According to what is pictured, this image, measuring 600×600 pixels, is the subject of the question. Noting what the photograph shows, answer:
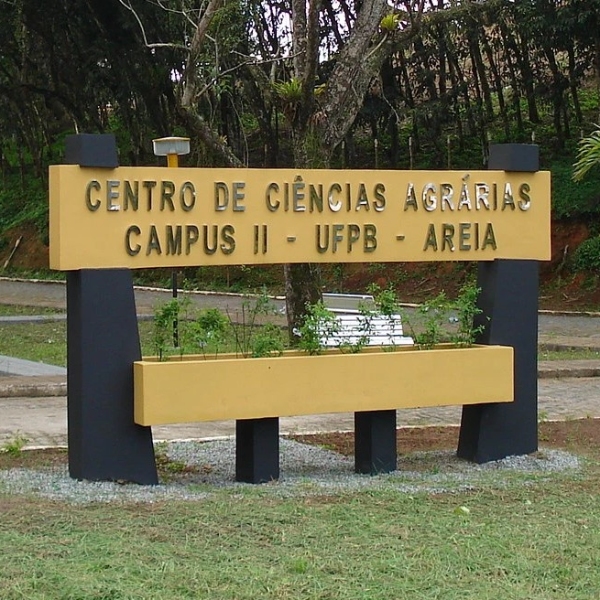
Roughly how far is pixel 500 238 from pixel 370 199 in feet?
3.81

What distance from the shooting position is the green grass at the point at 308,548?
5277 millimetres

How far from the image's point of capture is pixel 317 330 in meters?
8.59

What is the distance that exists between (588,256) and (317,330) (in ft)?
64.1

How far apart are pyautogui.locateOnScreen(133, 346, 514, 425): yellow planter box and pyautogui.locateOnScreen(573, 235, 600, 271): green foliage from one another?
1861 cm

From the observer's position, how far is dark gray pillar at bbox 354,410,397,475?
8602 mm

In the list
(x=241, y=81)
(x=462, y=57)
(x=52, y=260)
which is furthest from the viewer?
(x=462, y=57)

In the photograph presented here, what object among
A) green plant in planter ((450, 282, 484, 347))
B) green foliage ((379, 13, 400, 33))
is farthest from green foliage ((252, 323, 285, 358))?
green foliage ((379, 13, 400, 33))

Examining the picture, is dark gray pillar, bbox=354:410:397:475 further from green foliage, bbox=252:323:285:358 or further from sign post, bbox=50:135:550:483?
green foliage, bbox=252:323:285:358

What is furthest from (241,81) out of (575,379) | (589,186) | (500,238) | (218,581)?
(218,581)

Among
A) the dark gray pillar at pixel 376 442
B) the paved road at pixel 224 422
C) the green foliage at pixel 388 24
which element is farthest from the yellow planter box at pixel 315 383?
the green foliage at pixel 388 24

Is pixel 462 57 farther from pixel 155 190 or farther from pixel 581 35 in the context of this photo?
pixel 155 190

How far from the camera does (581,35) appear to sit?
91.4 ft

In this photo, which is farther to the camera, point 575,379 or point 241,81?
point 241,81

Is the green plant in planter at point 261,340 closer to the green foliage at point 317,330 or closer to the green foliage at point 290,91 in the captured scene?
the green foliage at point 317,330
